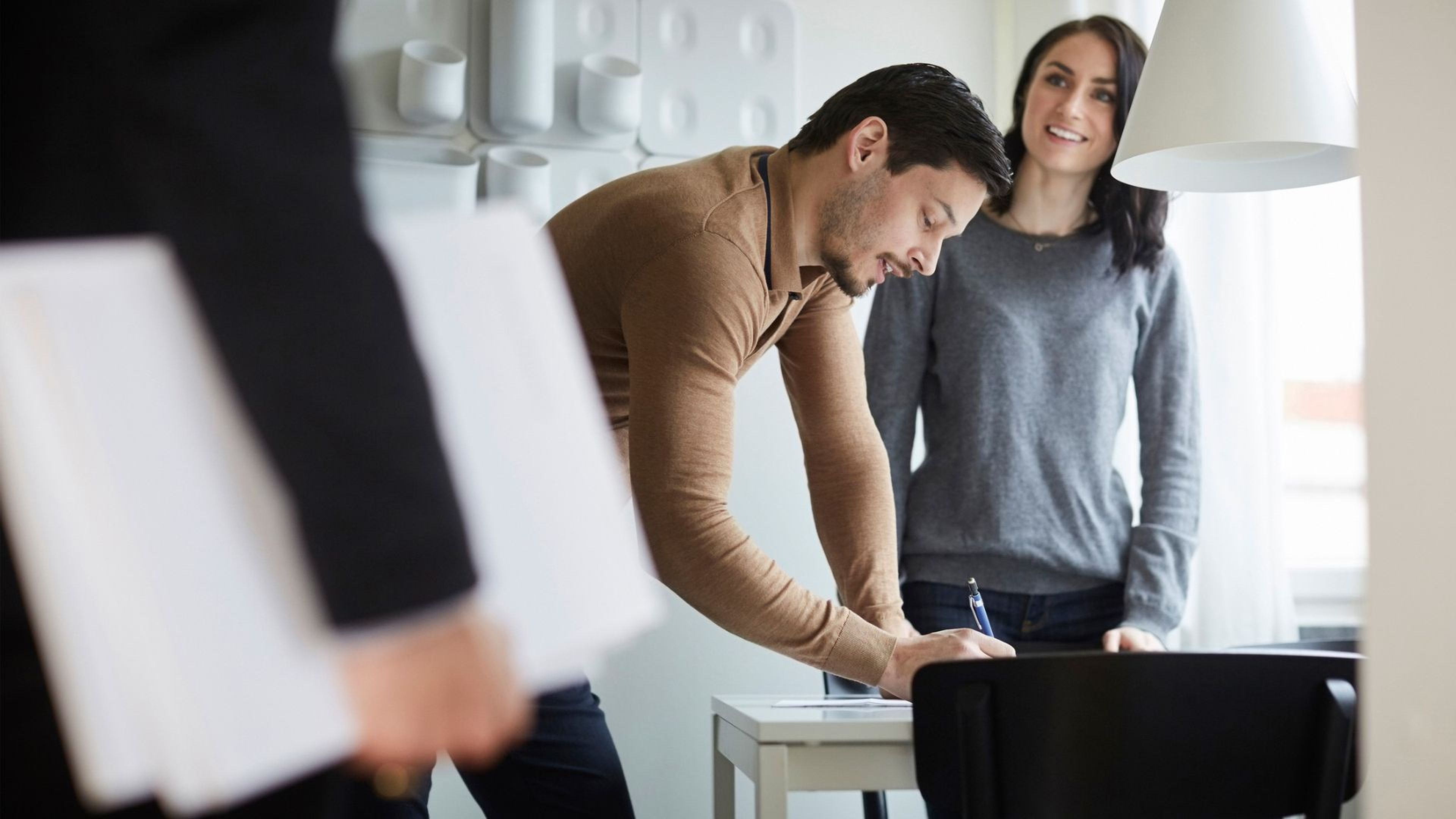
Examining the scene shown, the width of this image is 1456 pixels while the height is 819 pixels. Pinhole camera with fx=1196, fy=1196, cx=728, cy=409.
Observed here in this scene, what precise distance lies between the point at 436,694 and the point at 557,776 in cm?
122

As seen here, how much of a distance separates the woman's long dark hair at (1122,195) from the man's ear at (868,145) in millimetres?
543

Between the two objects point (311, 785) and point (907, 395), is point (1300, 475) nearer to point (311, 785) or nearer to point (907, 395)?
point (907, 395)

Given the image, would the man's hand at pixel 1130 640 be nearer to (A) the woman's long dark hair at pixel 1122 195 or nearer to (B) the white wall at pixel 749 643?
(A) the woman's long dark hair at pixel 1122 195

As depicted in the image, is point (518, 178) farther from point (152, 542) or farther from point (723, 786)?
point (152, 542)

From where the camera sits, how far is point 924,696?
1.27m

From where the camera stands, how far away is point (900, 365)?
7.11ft

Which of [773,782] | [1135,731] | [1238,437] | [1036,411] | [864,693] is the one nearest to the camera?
[1135,731]

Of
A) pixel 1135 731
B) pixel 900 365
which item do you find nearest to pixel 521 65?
pixel 900 365

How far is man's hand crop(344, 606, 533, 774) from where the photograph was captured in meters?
0.45

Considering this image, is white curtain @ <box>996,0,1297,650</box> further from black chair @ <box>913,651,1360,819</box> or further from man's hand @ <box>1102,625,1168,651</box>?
black chair @ <box>913,651,1360,819</box>

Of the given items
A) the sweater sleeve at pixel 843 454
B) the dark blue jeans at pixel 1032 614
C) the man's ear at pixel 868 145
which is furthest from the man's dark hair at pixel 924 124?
the dark blue jeans at pixel 1032 614

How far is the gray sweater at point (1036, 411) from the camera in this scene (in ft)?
6.72

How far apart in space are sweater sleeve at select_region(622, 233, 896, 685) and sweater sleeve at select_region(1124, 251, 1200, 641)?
764 millimetres

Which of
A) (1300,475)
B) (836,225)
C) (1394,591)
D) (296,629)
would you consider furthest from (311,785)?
(1300,475)
